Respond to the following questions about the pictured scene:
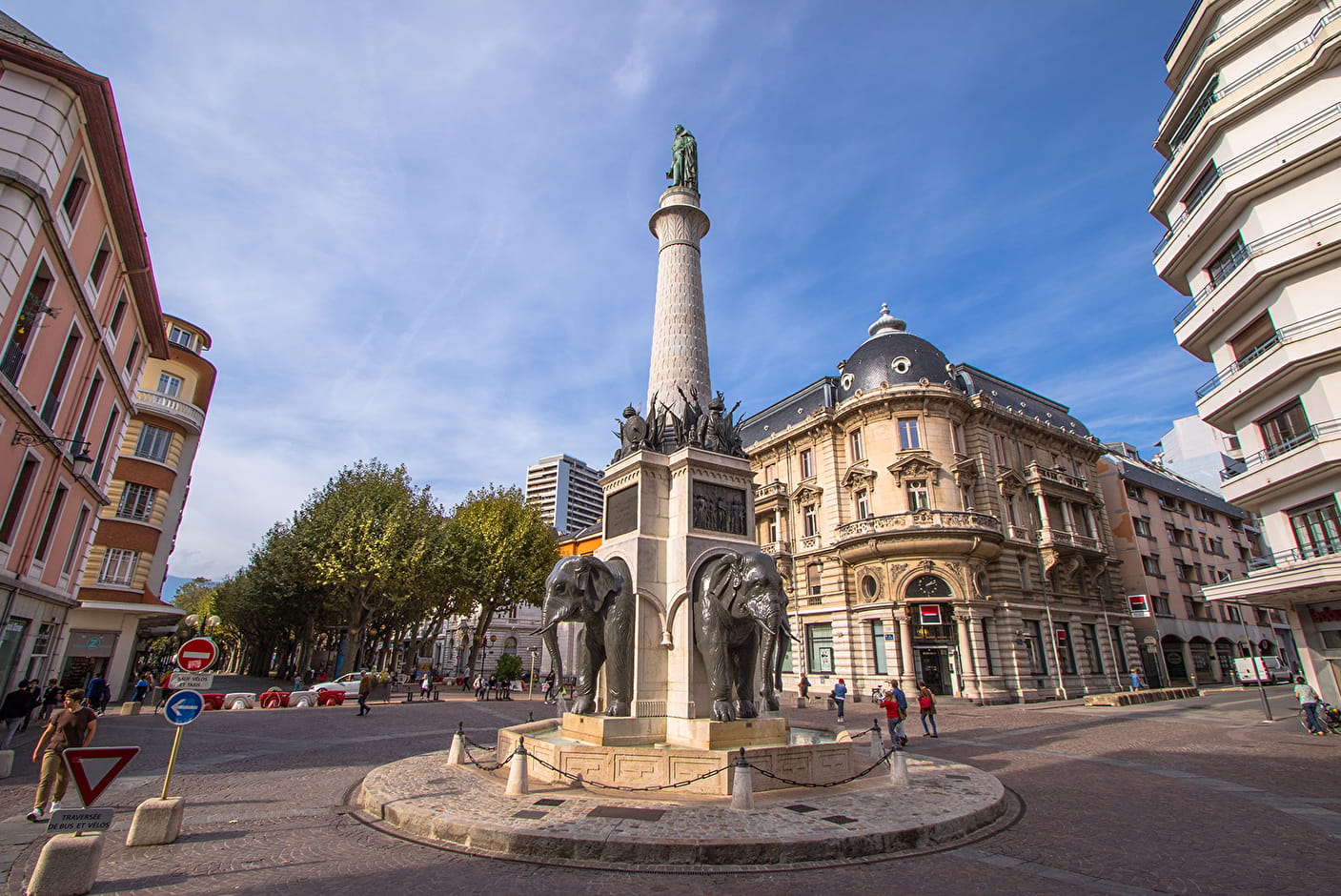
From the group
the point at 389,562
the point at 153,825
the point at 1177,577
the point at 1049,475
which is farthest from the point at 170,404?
the point at 1177,577

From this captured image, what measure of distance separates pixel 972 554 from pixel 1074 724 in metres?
10.8

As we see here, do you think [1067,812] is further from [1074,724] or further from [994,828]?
[1074,724]

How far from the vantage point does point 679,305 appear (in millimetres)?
15062

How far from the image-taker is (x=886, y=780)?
1055cm

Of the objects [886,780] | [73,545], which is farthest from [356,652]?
[886,780]

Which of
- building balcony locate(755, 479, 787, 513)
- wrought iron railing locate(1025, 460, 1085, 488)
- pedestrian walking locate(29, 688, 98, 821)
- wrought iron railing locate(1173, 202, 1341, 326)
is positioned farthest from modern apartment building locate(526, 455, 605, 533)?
pedestrian walking locate(29, 688, 98, 821)

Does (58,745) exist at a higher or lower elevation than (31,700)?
lower

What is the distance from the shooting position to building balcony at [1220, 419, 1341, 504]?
58.7 feet

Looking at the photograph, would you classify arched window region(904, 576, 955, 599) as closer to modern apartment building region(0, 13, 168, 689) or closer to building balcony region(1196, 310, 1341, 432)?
building balcony region(1196, 310, 1341, 432)

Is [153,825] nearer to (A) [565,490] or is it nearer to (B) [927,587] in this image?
(B) [927,587]

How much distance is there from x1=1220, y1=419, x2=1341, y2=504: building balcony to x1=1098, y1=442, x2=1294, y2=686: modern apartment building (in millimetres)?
23263

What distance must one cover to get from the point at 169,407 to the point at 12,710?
1840cm

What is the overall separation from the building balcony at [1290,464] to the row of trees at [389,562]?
33207 millimetres

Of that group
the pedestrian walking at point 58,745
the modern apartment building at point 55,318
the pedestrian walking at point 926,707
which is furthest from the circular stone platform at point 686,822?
the modern apartment building at point 55,318
